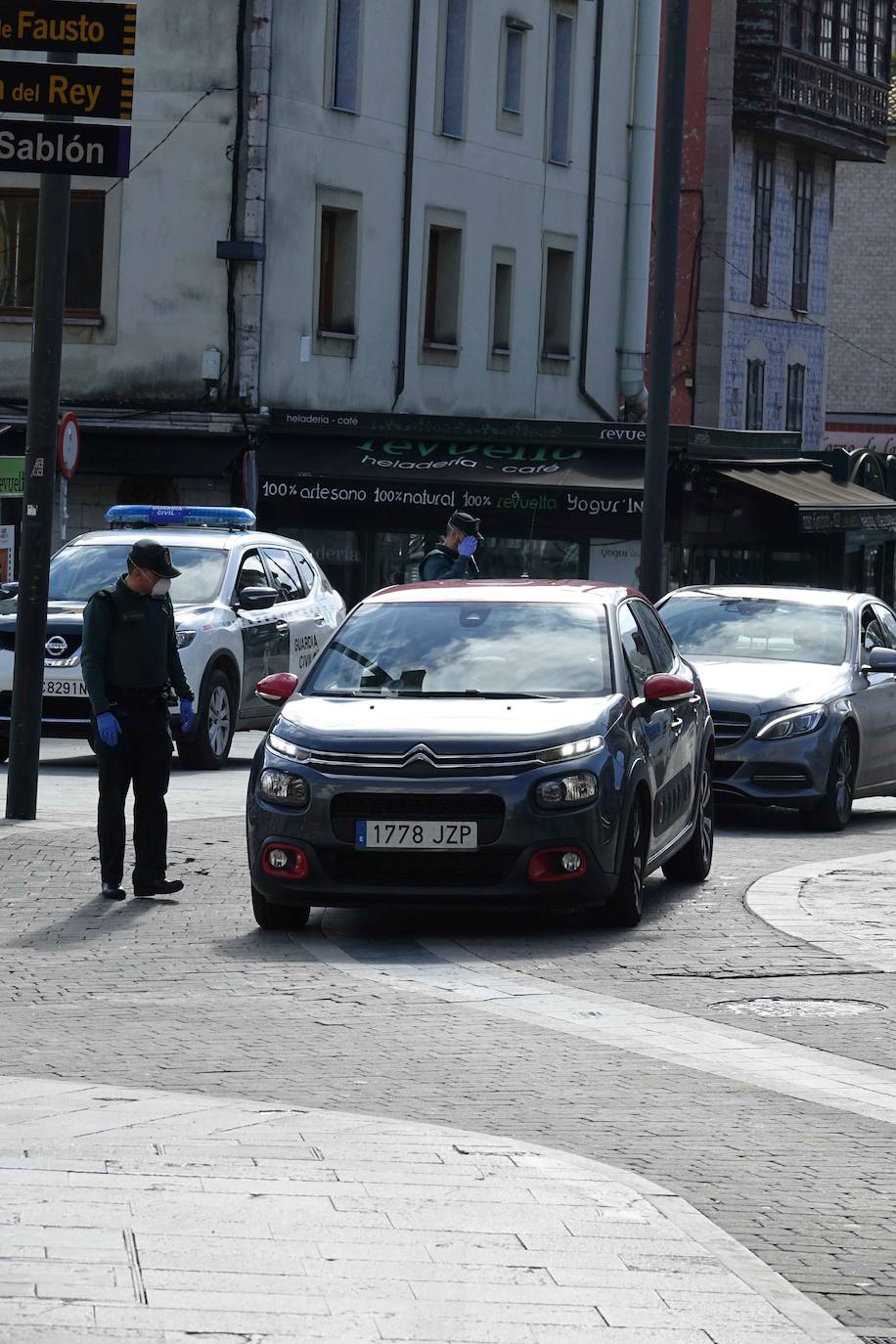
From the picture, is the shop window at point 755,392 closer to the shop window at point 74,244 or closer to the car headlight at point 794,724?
the shop window at point 74,244

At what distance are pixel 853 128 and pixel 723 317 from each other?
19.0ft

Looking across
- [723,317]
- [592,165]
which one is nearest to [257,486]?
[592,165]

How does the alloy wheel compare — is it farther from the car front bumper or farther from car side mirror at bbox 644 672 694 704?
the car front bumper

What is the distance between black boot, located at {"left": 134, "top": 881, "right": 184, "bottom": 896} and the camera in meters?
12.3

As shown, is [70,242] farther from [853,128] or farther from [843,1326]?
[843,1326]

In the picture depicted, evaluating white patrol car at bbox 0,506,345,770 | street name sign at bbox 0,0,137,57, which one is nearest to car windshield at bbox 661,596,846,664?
white patrol car at bbox 0,506,345,770

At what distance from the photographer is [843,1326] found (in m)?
5.19

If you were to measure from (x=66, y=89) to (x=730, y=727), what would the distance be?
5678mm

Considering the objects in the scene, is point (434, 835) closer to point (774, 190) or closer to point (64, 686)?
point (64, 686)

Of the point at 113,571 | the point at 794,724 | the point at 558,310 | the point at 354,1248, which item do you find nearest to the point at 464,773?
the point at 354,1248

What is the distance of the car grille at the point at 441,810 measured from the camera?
10.8 m

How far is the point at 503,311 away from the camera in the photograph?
38781 mm

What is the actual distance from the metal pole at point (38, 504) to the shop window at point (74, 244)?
1853 cm

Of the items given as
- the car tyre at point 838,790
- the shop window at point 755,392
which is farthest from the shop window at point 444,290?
the car tyre at point 838,790
